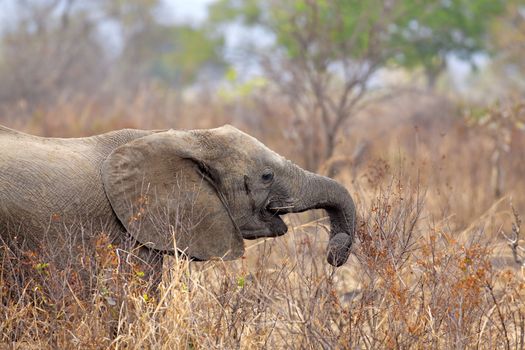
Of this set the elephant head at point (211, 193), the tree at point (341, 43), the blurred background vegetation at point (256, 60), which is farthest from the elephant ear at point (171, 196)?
the tree at point (341, 43)

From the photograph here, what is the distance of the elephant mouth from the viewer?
4.61 m

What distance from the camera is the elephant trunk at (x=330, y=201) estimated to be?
4547 mm

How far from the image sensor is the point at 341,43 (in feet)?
44.1

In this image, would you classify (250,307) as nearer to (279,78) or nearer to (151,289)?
(151,289)

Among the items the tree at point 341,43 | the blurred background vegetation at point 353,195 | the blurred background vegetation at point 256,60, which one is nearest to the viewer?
the blurred background vegetation at point 353,195

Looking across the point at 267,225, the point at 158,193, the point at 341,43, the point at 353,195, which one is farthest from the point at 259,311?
the point at 341,43

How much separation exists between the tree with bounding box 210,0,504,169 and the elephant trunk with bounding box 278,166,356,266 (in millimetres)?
4887

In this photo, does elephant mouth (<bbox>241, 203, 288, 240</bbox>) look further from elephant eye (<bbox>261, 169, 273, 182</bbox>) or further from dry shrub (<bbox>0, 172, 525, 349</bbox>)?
dry shrub (<bbox>0, 172, 525, 349</bbox>)

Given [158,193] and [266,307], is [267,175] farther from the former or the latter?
[266,307]

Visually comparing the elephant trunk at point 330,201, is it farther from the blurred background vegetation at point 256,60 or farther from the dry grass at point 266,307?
the blurred background vegetation at point 256,60

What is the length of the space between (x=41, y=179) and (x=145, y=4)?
31410 mm

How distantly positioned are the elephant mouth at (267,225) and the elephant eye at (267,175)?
0.14m

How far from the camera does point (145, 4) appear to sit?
114 ft

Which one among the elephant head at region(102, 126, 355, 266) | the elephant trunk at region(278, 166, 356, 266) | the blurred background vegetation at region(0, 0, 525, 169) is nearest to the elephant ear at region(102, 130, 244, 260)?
the elephant head at region(102, 126, 355, 266)
